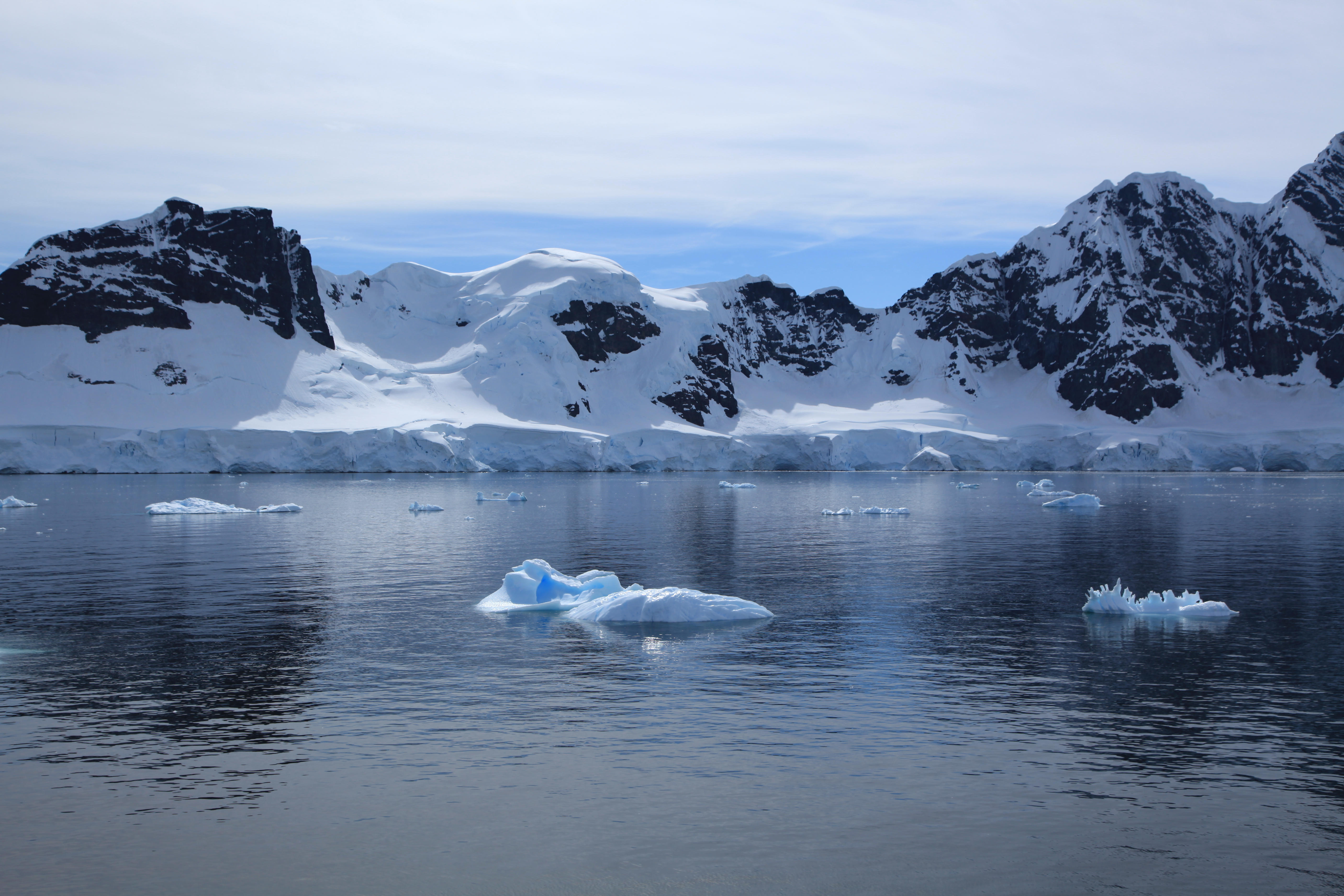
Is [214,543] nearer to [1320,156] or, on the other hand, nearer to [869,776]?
[869,776]

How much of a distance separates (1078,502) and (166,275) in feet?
418

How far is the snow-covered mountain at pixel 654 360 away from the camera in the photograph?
5017 inches

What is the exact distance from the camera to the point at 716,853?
11.1 meters

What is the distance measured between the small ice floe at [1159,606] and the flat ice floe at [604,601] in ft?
26.5

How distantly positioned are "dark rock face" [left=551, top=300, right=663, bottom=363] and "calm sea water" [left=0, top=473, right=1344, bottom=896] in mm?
137211

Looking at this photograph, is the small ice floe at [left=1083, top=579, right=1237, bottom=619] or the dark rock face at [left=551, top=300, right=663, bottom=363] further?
the dark rock face at [left=551, top=300, right=663, bottom=363]

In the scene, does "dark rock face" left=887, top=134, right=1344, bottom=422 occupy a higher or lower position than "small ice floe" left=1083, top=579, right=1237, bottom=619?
higher

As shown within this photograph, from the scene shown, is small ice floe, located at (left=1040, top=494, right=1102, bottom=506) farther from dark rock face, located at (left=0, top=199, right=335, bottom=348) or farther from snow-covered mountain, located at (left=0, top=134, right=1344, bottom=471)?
dark rock face, located at (left=0, top=199, right=335, bottom=348)

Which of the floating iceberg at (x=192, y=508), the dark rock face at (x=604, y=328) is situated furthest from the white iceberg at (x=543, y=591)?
the dark rock face at (x=604, y=328)

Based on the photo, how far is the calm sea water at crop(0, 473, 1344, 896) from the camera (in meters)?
10.9

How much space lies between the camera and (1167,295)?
183 meters

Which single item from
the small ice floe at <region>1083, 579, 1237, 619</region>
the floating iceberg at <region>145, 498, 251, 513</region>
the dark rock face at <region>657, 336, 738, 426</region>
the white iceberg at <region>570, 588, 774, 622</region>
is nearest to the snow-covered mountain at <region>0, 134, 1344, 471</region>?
the dark rock face at <region>657, 336, 738, 426</region>

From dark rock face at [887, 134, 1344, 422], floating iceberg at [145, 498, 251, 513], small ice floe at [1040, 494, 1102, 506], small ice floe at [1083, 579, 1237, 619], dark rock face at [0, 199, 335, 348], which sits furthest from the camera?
dark rock face at [887, 134, 1344, 422]

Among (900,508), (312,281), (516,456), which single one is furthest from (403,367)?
(900,508)
